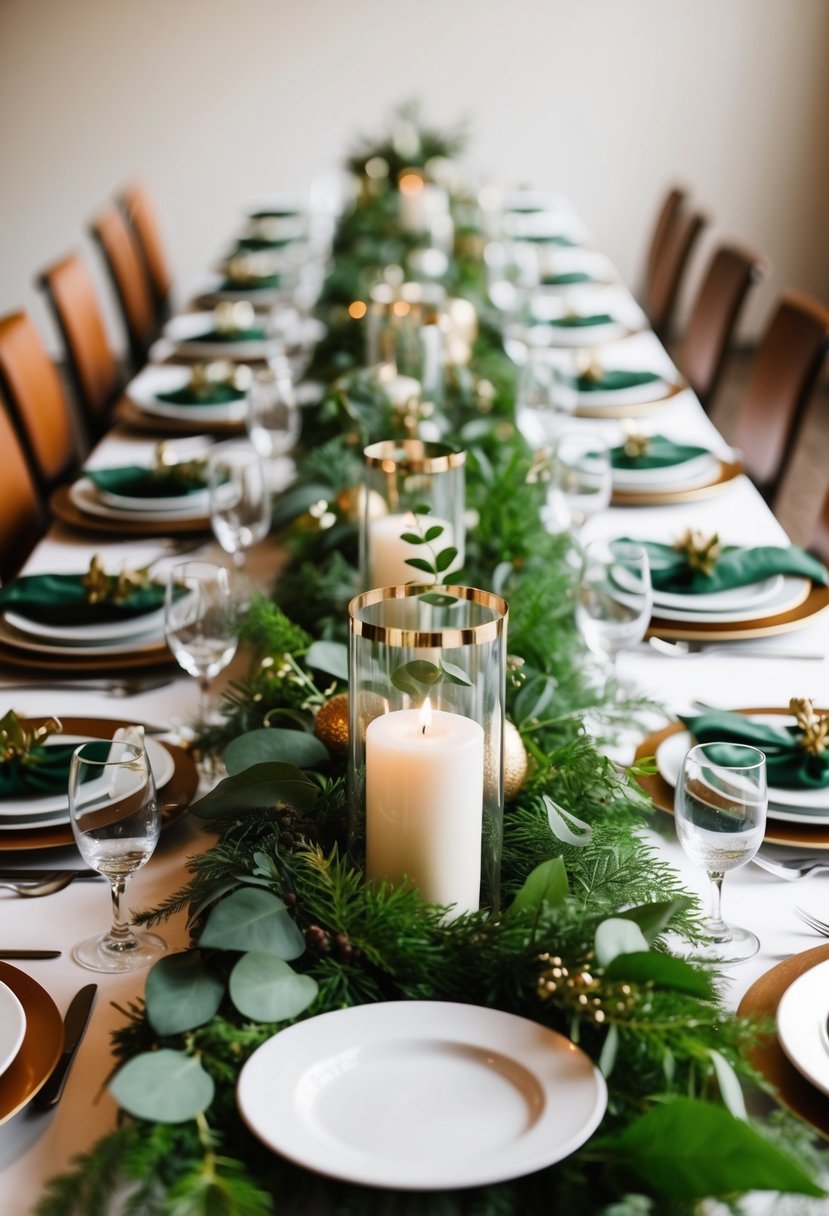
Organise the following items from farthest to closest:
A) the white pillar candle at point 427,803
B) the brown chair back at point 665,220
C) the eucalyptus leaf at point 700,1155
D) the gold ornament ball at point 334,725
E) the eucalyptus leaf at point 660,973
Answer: the brown chair back at point 665,220, the gold ornament ball at point 334,725, the white pillar candle at point 427,803, the eucalyptus leaf at point 660,973, the eucalyptus leaf at point 700,1155

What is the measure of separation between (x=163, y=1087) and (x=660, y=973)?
0.99ft

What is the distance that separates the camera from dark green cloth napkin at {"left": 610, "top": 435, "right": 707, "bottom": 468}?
2334 mm

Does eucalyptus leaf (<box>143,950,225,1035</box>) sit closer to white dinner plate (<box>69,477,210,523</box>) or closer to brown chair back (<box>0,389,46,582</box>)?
white dinner plate (<box>69,477,210,523</box>)

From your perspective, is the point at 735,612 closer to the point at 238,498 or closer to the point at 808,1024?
the point at 238,498

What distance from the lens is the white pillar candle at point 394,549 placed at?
1.40 m

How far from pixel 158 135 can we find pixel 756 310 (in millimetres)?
3100

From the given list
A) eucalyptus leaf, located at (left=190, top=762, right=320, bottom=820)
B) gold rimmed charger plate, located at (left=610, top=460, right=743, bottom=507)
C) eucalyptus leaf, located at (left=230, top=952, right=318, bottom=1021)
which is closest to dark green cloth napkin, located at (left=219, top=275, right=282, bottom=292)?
gold rimmed charger plate, located at (left=610, top=460, right=743, bottom=507)

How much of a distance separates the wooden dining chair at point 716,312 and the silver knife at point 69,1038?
2.79 metres


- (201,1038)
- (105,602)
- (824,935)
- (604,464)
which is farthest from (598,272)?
(201,1038)

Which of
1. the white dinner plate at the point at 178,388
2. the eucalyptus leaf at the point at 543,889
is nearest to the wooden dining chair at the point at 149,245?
the white dinner plate at the point at 178,388

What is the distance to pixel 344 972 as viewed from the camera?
93 centimetres

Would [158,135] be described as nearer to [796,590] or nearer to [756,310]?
[756,310]

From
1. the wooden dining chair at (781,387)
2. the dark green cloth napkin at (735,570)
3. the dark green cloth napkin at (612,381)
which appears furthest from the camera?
the dark green cloth napkin at (612,381)

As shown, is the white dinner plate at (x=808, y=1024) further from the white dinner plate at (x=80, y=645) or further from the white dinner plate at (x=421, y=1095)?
the white dinner plate at (x=80, y=645)
